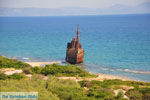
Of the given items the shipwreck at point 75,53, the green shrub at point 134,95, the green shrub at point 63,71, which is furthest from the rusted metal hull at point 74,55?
the green shrub at point 134,95

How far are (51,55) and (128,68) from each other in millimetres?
17265

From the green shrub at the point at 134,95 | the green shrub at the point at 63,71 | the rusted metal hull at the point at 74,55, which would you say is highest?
the rusted metal hull at the point at 74,55

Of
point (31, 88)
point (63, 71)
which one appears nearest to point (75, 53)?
point (63, 71)

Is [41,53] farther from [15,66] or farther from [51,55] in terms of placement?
[15,66]

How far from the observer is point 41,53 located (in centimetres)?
4669

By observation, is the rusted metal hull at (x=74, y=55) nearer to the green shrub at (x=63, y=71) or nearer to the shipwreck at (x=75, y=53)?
the shipwreck at (x=75, y=53)

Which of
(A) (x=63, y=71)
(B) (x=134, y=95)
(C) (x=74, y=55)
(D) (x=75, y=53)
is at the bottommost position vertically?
(B) (x=134, y=95)

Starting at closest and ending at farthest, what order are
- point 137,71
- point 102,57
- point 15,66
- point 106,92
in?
point 106,92 → point 15,66 → point 137,71 → point 102,57

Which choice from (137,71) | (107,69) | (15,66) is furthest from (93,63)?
(15,66)

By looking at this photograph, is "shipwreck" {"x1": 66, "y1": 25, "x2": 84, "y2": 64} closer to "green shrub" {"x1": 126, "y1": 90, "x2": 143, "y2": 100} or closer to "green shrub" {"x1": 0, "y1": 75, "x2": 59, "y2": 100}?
"green shrub" {"x1": 0, "y1": 75, "x2": 59, "y2": 100}

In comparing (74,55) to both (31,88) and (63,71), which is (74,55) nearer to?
(63,71)

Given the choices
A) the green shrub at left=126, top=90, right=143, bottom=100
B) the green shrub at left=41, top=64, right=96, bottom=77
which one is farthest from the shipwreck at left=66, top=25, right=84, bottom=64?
the green shrub at left=126, top=90, right=143, bottom=100

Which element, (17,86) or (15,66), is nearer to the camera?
(17,86)

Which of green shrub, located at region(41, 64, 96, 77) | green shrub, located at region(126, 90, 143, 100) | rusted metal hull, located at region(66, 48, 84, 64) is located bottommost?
green shrub, located at region(126, 90, 143, 100)
